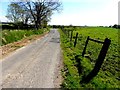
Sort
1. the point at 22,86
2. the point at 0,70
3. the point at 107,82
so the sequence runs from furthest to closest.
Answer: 1. the point at 0,70
2. the point at 107,82
3. the point at 22,86

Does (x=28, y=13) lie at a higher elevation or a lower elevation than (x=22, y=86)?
higher

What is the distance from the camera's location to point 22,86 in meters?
9.36

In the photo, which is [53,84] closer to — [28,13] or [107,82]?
[107,82]

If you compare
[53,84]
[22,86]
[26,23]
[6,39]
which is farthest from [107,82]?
[26,23]

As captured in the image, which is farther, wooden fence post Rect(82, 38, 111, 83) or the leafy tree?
the leafy tree

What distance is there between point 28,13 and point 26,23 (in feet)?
43.9

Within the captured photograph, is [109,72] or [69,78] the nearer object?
[69,78]

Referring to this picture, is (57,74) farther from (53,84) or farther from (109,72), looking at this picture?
(109,72)

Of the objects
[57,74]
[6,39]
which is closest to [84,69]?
[57,74]

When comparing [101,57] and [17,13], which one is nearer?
[101,57]

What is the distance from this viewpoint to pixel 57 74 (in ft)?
37.9

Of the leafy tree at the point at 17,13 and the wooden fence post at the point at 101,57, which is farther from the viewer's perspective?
the leafy tree at the point at 17,13

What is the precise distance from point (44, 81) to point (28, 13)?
198 ft

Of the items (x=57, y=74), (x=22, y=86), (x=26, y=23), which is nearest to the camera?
(x=22, y=86)
